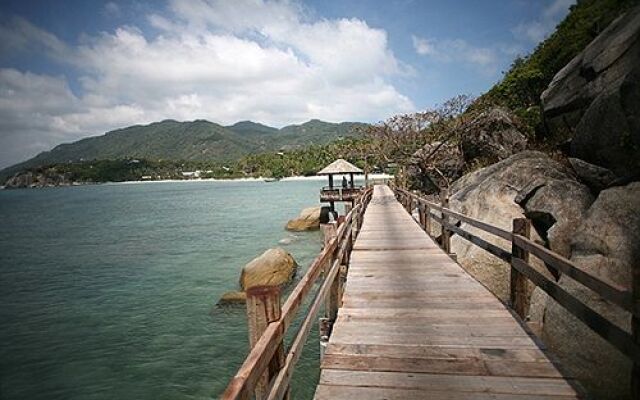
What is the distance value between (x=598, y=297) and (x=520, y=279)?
1490mm

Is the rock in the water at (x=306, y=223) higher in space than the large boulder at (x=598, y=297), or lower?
lower

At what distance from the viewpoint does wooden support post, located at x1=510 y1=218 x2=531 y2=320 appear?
471 cm

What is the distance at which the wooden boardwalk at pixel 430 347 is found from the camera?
3182 mm

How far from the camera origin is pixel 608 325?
107 inches

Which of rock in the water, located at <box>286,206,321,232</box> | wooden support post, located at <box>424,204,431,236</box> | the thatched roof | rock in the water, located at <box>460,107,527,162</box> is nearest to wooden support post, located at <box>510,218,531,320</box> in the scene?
wooden support post, located at <box>424,204,431,236</box>

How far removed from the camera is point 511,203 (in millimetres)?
10133

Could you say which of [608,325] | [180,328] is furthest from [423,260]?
[180,328]

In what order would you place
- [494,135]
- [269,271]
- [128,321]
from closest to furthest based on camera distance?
[128,321], [269,271], [494,135]

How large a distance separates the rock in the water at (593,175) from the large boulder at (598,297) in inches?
103

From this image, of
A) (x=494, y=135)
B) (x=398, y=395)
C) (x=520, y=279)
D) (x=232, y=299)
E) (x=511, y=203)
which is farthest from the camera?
(x=494, y=135)

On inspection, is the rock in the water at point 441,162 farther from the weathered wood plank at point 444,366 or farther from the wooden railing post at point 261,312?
the wooden railing post at point 261,312

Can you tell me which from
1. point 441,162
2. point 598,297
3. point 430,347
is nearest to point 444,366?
point 430,347

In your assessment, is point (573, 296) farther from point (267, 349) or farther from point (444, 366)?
point (267, 349)

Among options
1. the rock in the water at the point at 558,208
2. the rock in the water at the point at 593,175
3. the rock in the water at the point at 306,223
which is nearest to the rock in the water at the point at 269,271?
the rock in the water at the point at 558,208
